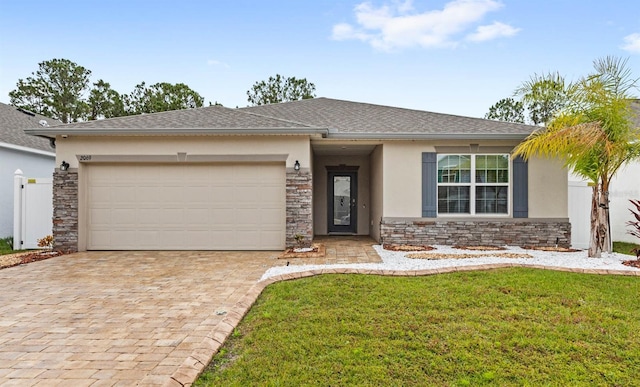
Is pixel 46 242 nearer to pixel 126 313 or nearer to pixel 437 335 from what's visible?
pixel 126 313

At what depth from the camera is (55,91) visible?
24453 millimetres

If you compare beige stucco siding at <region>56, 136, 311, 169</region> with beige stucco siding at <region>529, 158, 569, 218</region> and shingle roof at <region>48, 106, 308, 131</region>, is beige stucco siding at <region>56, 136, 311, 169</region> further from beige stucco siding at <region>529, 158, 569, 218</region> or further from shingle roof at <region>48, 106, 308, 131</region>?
beige stucco siding at <region>529, 158, 569, 218</region>

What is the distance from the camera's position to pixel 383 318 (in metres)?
3.93

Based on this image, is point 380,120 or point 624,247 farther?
point 380,120

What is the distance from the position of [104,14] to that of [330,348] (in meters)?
13.1

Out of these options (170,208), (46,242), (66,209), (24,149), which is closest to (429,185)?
(170,208)

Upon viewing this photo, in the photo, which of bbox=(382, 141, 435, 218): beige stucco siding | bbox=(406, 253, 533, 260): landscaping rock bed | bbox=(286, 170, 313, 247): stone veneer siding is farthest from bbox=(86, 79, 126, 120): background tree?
bbox=(406, 253, 533, 260): landscaping rock bed

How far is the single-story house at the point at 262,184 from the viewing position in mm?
8844

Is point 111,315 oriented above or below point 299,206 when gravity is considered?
below

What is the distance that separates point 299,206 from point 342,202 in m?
3.96

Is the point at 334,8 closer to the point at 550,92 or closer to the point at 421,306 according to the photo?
the point at 550,92

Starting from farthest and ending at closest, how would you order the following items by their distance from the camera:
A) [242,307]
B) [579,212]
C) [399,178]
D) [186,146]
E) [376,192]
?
[376,192]
[579,212]
[399,178]
[186,146]
[242,307]

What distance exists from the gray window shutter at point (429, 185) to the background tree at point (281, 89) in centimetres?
2088

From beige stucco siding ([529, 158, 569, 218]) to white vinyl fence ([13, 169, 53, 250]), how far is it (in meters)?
12.5
